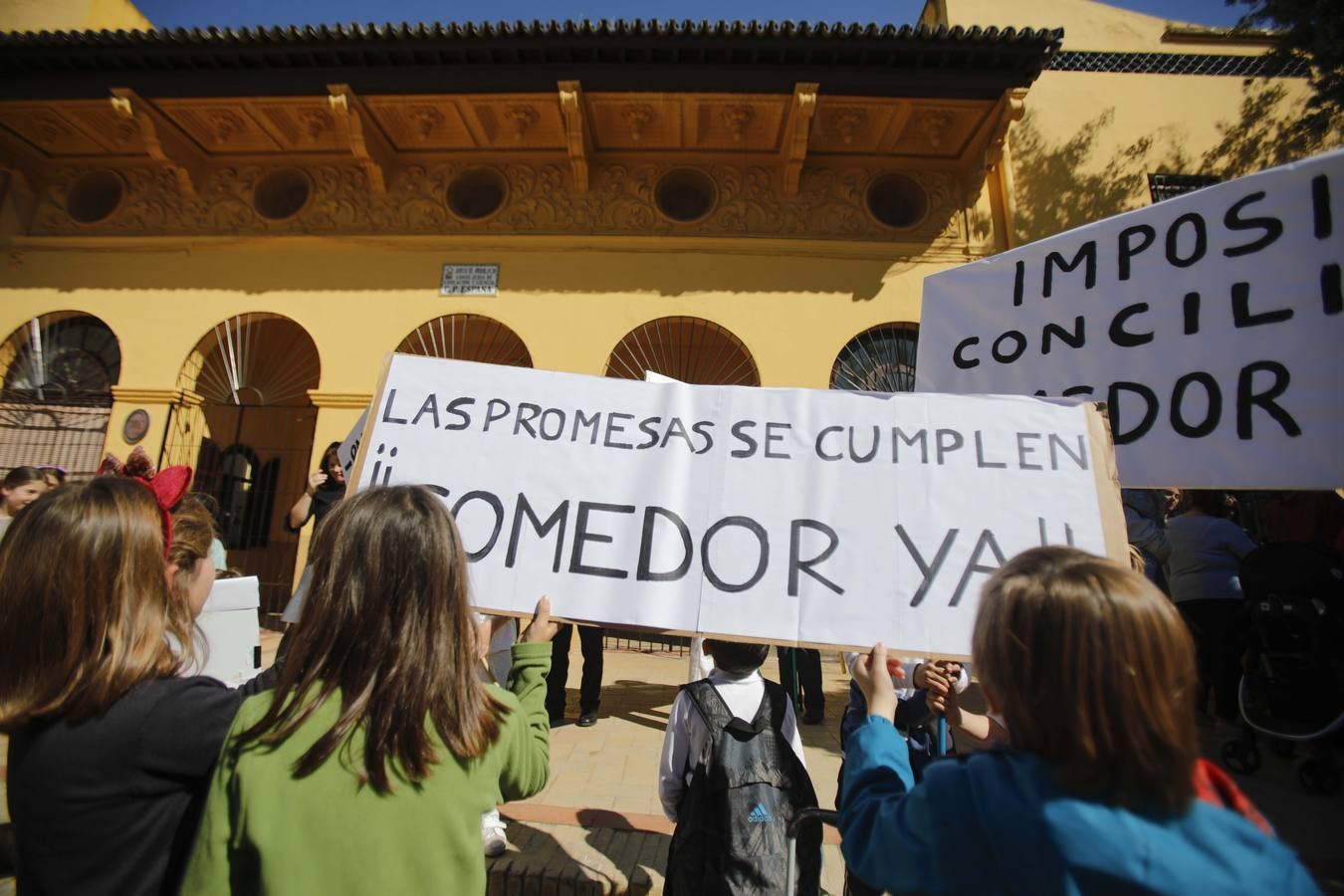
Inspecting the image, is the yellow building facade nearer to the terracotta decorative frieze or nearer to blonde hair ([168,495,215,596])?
the terracotta decorative frieze

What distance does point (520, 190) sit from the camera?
25.8 feet

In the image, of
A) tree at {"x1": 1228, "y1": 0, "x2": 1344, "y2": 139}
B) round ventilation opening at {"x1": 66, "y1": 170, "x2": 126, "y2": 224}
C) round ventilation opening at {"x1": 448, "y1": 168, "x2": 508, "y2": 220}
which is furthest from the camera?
round ventilation opening at {"x1": 66, "y1": 170, "x2": 126, "y2": 224}

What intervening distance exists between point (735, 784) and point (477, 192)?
8.07 metres

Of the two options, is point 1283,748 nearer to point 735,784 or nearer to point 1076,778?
point 735,784

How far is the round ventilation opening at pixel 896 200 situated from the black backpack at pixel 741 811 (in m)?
7.15

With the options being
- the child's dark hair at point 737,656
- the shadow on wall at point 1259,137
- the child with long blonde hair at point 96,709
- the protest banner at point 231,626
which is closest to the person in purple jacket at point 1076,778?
the child's dark hair at point 737,656

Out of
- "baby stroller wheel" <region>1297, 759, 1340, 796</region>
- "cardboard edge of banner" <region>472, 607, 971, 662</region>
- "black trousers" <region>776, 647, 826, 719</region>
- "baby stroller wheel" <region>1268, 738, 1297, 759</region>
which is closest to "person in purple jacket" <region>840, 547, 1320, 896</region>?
"cardboard edge of banner" <region>472, 607, 971, 662</region>

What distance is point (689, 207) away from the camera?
793cm

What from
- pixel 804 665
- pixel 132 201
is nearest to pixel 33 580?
pixel 804 665

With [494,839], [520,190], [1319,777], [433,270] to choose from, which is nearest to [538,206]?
[520,190]

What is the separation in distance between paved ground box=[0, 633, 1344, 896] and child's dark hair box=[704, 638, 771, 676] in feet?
4.09

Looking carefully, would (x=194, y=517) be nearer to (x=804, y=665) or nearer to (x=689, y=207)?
(x=804, y=665)

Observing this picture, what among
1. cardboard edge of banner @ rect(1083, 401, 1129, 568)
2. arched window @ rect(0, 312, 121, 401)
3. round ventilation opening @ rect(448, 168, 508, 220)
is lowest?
cardboard edge of banner @ rect(1083, 401, 1129, 568)

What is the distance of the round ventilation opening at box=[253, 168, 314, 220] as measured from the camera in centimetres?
800
